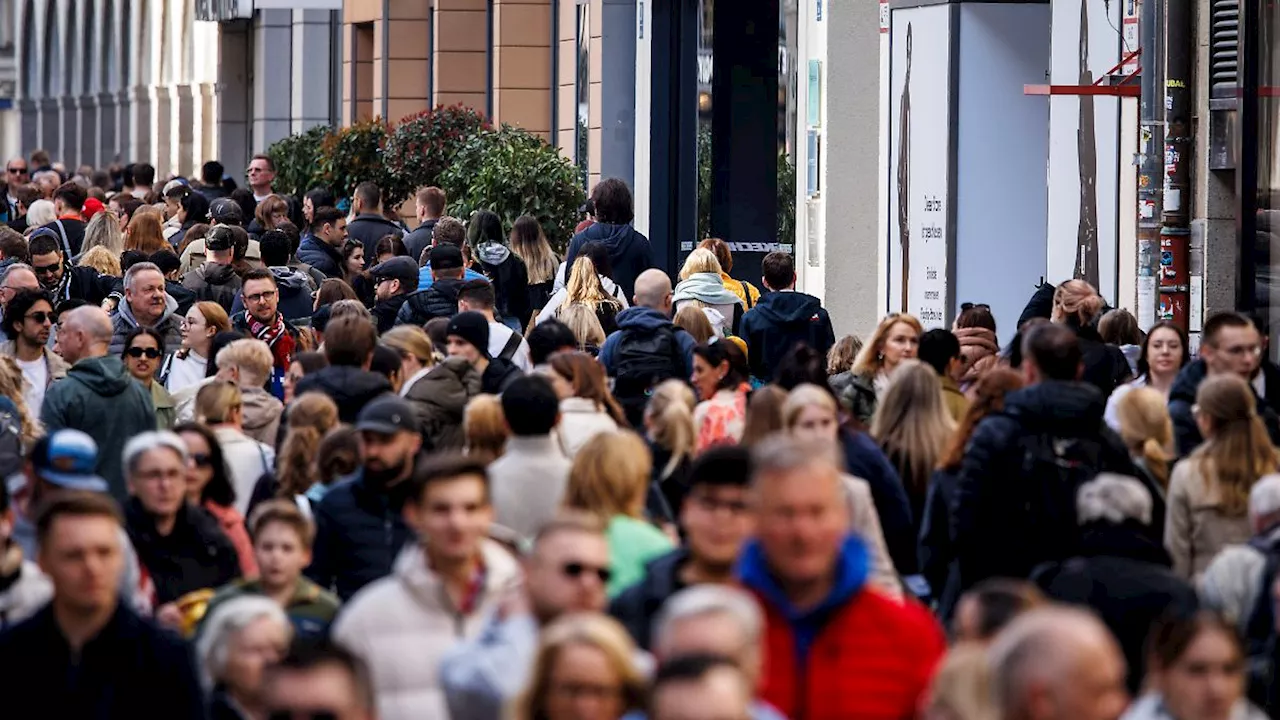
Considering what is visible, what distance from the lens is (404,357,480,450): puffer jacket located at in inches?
456

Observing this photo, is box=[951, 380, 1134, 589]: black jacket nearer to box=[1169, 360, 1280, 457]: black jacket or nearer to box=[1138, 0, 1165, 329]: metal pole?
box=[1169, 360, 1280, 457]: black jacket

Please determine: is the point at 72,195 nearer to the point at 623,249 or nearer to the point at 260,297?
the point at 623,249

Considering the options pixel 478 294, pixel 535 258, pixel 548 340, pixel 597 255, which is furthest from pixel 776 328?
pixel 535 258

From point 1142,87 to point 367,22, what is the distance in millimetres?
23630

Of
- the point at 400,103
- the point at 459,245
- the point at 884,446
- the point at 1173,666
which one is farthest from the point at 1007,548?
the point at 400,103

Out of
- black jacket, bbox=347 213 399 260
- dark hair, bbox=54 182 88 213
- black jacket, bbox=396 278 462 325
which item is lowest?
black jacket, bbox=396 278 462 325

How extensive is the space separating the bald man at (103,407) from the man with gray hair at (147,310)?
7.68 feet

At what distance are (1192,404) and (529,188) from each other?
12361mm

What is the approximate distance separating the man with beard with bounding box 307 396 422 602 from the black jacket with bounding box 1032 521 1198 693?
2.07m

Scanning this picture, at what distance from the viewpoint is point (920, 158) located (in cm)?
2003

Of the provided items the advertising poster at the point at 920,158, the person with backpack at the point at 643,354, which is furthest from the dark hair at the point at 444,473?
the advertising poster at the point at 920,158

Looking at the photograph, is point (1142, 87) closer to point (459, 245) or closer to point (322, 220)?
point (459, 245)

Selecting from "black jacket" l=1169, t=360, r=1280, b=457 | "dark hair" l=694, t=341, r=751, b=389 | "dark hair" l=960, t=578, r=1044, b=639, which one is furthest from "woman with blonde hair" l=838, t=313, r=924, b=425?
"dark hair" l=960, t=578, r=1044, b=639

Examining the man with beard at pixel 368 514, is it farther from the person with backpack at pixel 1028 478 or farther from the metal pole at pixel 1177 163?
the metal pole at pixel 1177 163
